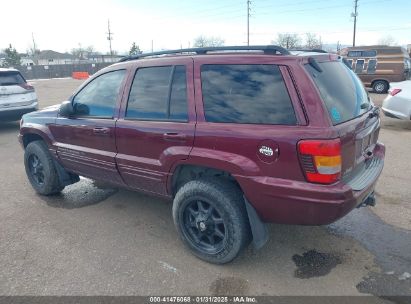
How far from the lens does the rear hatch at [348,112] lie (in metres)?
2.61

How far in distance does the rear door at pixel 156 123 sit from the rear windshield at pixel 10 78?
6907 millimetres

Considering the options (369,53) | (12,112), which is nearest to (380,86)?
(369,53)

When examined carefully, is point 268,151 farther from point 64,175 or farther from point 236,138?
point 64,175

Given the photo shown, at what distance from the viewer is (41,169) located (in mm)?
4672

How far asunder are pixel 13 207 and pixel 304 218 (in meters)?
3.69

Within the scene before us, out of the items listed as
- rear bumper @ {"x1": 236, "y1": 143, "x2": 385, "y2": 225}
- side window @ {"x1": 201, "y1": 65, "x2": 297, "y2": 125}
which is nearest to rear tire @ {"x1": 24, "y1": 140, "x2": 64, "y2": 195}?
side window @ {"x1": 201, "y1": 65, "x2": 297, "y2": 125}

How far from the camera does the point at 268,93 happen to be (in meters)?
2.64

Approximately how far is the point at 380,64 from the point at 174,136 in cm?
1636

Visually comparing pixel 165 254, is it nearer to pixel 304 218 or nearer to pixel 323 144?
pixel 304 218

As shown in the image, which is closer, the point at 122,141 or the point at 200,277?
the point at 200,277

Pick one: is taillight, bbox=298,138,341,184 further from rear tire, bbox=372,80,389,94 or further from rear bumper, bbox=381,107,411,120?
rear tire, bbox=372,80,389,94

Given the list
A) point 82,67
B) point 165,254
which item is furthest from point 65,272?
point 82,67

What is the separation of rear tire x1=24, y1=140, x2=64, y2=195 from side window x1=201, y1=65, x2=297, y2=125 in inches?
105

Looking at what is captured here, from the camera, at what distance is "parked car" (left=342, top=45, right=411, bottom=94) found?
16.0 m
